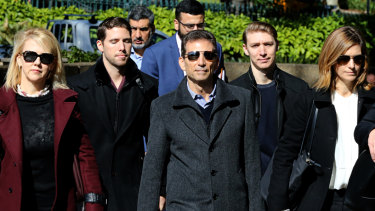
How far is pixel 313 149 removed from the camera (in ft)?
16.1

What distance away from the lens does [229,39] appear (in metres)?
13.3

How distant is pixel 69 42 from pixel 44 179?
8.34 meters

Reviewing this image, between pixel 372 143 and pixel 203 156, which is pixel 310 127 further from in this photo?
pixel 203 156

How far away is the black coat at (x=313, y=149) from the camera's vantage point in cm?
484

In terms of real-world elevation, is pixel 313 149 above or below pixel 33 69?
below

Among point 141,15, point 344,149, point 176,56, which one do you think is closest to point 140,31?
point 141,15

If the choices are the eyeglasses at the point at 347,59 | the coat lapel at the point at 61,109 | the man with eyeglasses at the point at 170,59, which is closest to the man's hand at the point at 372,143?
the eyeglasses at the point at 347,59

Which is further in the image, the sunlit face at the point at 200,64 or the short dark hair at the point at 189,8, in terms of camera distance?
the short dark hair at the point at 189,8

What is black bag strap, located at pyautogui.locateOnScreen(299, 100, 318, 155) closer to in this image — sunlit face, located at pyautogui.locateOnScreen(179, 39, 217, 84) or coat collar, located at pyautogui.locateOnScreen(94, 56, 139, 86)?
sunlit face, located at pyautogui.locateOnScreen(179, 39, 217, 84)

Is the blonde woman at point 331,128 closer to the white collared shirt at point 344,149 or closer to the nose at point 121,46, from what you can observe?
the white collared shirt at point 344,149

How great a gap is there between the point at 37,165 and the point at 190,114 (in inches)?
46.3

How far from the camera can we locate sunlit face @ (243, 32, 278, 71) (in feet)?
20.3

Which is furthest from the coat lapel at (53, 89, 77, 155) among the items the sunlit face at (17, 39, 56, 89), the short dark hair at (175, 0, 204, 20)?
the short dark hair at (175, 0, 204, 20)

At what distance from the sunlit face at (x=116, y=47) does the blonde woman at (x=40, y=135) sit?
65 centimetres
